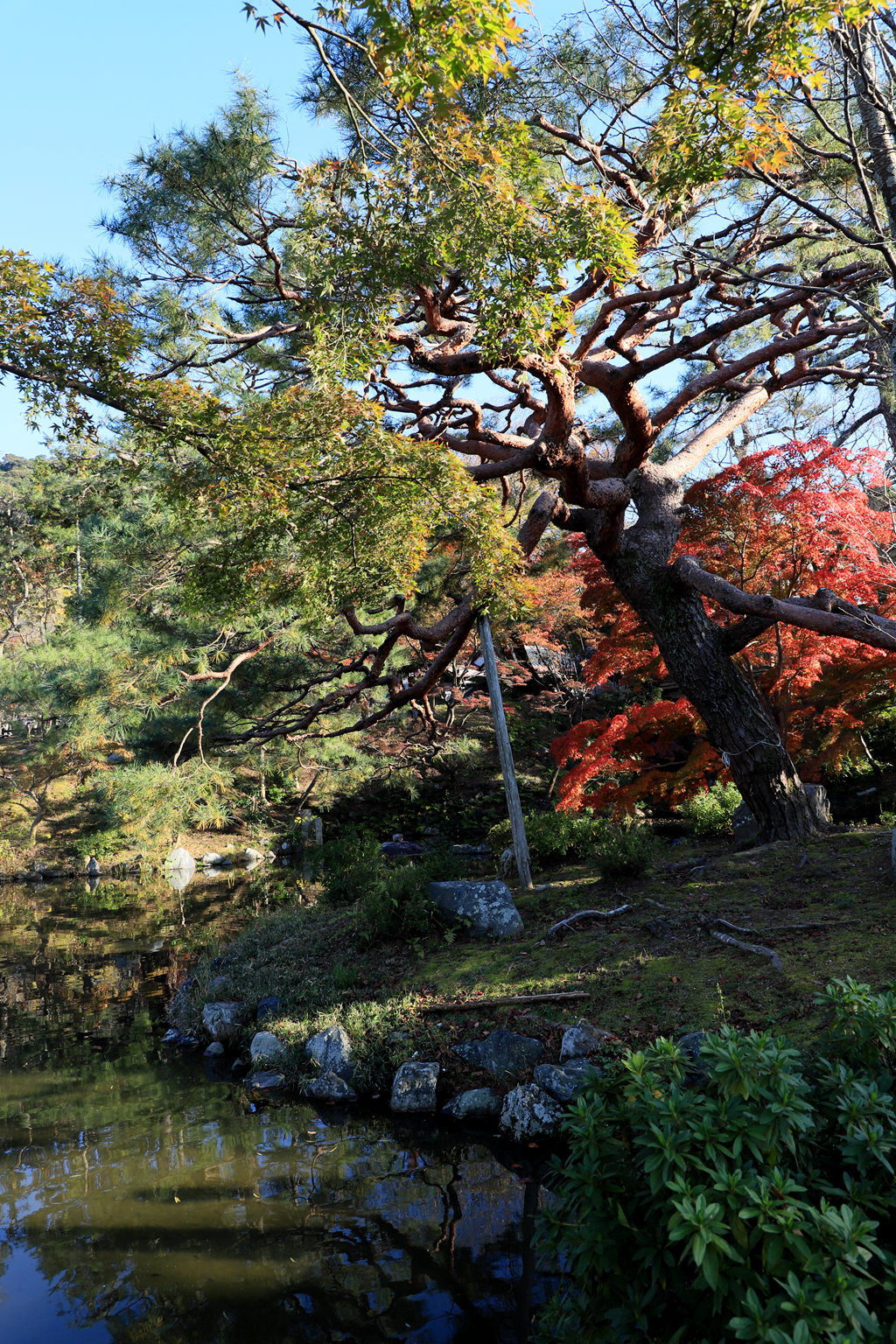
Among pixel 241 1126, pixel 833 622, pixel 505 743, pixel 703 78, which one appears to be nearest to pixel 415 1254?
pixel 241 1126

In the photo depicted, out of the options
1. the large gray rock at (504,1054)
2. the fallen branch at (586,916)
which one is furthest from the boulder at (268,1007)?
the fallen branch at (586,916)

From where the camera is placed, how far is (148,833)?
10.9m

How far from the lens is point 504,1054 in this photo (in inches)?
175

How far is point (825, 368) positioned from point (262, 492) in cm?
546

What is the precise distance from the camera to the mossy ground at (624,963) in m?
4.23

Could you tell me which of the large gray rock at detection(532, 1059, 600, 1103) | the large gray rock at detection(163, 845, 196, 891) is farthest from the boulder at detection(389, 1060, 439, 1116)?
the large gray rock at detection(163, 845, 196, 891)

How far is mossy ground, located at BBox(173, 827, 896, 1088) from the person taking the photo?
4227mm

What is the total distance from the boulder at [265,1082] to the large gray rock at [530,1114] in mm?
1680

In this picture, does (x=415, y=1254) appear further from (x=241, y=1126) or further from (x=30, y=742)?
(x=30, y=742)

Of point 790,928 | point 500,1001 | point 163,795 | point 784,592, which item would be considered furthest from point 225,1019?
point 784,592

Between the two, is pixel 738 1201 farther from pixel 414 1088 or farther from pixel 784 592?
pixel 784 592

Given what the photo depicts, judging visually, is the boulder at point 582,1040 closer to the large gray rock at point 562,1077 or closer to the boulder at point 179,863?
the large gray rock at point 562,1077

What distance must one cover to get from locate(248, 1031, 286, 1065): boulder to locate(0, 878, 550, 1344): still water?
0.24 metres

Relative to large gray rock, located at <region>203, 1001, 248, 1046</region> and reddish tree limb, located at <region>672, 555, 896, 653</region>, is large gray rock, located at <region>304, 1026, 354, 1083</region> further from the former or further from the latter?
reddish tree limb, located at <region>672, 555, 896, 653</region>
